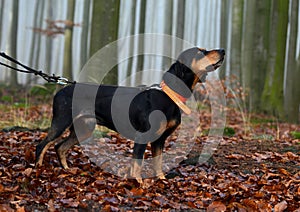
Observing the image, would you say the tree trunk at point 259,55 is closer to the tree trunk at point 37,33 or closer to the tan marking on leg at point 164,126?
the tan marking on leg at point 164,126

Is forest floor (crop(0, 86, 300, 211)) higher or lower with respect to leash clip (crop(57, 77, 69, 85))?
lower

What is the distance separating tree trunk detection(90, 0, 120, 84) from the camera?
10492 millimetres

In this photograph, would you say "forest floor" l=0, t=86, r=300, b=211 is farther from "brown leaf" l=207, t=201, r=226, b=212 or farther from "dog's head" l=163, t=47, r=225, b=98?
"dog's head" l=163, t=47, r=225, b=98

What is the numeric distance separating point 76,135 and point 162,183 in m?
1.54

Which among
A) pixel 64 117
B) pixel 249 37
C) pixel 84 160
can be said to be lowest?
pixel 84 160

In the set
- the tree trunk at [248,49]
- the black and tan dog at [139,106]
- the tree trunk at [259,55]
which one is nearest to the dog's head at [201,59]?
the black and tan dog at [139,106]

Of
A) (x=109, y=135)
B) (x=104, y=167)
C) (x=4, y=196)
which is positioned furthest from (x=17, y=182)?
(x=109, y=135)

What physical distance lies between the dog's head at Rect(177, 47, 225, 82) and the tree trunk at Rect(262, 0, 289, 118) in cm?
961

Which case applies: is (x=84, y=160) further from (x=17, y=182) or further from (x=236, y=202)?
(x=236, y=202)

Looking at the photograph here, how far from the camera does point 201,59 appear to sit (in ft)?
19.7

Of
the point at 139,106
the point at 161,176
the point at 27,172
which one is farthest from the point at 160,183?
the point at 27,172

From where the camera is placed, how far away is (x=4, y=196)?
488cm

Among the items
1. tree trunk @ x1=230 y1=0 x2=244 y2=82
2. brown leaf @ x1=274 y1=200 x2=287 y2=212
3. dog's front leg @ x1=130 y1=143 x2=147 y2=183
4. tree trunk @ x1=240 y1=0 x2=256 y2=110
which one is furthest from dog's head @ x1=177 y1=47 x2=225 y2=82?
tree trunk @ x1=230 y1=0 x2=244 y2=82

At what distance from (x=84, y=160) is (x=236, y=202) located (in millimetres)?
2936
